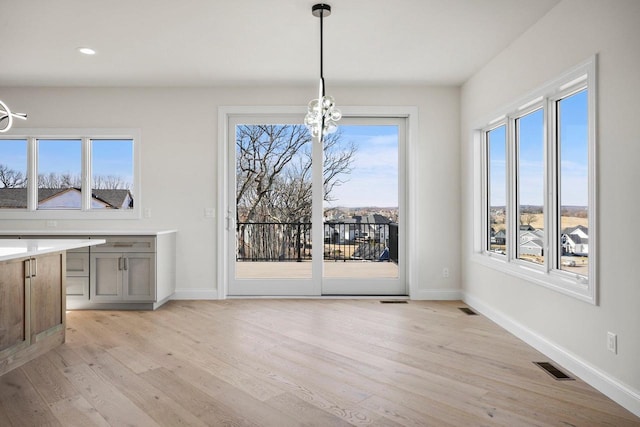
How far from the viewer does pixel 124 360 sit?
9.56ft

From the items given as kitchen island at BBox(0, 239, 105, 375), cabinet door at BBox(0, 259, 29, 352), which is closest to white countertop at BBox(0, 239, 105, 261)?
kitchen island at BBox(0, 239, 105, 375)

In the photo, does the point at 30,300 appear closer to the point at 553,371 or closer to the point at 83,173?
the point at 83,173

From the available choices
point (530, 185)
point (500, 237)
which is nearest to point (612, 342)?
point (530, 185)

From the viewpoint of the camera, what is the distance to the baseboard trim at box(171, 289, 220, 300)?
4.82 m

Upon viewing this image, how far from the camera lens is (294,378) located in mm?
2584

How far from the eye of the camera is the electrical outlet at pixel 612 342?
7.70 feet

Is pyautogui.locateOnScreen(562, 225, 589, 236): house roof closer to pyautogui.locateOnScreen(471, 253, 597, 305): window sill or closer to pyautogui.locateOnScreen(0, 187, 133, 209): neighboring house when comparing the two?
pyautogui.locateOnScreen(471, 253, 597, 305): window sill

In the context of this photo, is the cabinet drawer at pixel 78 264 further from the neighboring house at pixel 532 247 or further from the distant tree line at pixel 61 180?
the neighboring house at pixel 532 247

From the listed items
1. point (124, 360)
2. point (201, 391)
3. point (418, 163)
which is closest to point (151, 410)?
point (201, 391)

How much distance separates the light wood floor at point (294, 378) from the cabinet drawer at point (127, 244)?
2.52 feet

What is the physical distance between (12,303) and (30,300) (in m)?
0.15

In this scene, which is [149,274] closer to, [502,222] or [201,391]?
[201,391]

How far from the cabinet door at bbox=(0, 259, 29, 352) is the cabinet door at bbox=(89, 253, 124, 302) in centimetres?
152

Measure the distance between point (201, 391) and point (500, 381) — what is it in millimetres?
1907
